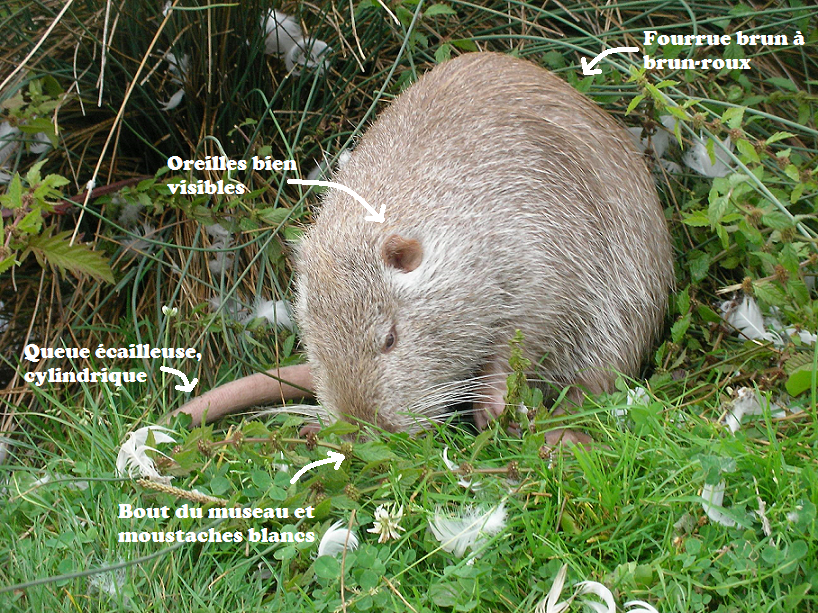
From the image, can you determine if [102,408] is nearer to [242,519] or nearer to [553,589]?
[242,519]

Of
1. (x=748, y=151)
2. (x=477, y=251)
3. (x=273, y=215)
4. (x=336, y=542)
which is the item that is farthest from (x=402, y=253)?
(x=748, y=151)

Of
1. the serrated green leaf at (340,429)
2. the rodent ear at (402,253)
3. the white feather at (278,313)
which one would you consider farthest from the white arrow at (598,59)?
the serrated green leaf at (340,429)

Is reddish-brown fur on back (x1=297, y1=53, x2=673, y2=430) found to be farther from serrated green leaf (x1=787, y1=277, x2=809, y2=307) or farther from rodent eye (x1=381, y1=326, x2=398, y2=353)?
serrated green leaf (x1=787, y1=277, x2=809, y2=307)

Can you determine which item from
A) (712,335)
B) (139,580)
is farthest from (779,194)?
(139,580)

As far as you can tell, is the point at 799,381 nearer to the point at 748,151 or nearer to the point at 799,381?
the point at 799,381

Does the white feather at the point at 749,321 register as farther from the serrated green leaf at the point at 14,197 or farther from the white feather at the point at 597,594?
the serrated green leaf at the point at 14,197

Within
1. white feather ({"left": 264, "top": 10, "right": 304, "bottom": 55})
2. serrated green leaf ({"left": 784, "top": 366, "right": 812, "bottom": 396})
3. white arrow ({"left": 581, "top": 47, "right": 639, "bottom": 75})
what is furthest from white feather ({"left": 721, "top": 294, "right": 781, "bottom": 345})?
white feather ({"left": 264, "top": 10, "right": 304, "bottom": 55})
